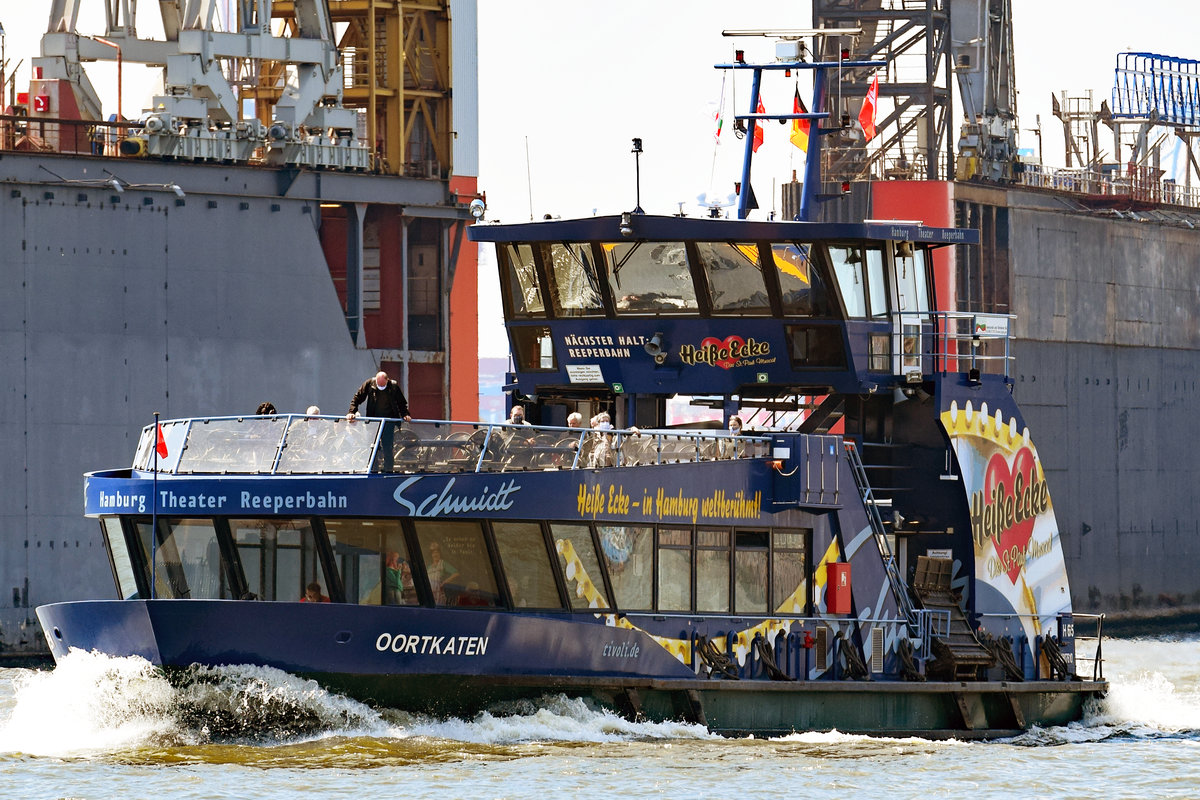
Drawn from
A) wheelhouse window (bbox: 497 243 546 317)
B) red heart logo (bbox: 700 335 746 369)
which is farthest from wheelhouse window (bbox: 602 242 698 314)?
wheelhouse window (bbox: 497 243 546 317)

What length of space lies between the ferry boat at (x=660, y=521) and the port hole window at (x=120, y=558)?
55 millimetres

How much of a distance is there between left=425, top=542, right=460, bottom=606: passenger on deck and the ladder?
5.30 meters

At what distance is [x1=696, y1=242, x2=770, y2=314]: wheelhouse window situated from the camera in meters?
26.5

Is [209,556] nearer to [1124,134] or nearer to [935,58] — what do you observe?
[935,58]

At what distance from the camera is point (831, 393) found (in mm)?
26844

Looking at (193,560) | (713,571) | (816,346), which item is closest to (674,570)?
(713,571)

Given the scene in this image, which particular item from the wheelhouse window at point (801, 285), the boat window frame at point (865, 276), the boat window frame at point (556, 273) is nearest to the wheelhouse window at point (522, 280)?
the boat window frame at point (556, 273)

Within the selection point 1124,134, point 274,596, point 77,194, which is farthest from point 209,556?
point 1124,134

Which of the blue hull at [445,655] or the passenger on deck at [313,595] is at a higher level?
the passenger on deck at [313,595]

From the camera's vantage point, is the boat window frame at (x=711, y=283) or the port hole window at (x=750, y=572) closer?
the port hole window at (x=750, y=572)

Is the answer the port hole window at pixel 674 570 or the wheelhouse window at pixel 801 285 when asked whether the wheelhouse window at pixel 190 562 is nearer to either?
the port hole window at pixel 674 570

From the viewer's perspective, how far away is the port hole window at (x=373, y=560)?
21812 mm

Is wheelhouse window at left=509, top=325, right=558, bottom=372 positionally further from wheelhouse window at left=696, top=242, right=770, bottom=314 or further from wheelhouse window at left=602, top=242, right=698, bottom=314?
wheelhouse window at left=696, top=242, right=770, bottom=314

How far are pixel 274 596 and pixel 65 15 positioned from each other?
2497 cm
